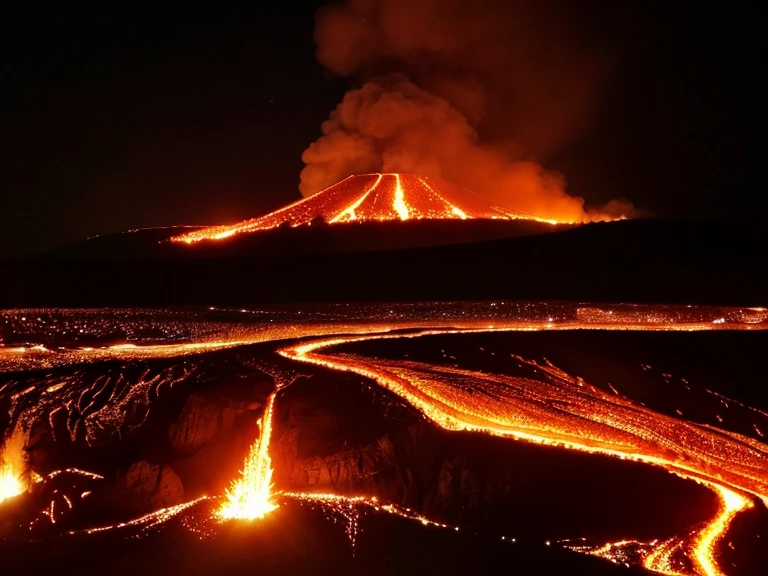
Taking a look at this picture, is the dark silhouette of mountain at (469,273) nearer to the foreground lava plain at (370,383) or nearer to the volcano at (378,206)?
the foreground lava plain at (370,383)

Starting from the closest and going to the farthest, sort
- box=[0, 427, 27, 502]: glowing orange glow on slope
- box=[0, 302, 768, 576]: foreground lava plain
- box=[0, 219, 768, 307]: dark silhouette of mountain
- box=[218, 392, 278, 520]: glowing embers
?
box=[0, 302, 768, 576]: foreground lava plain < box=[218, 392, 278, 520]: glowing embers < box=[0, 427, 27, 502]: glowing orange glow on slope < box=[0, 219, 768, 307]: dark silhouette of mountain

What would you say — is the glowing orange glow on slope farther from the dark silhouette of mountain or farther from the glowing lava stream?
the dark silhouette of mountain

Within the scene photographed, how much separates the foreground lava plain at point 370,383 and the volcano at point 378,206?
1147 centimetres

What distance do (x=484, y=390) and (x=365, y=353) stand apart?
1969 millimetres

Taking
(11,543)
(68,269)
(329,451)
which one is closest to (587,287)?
(329,451)

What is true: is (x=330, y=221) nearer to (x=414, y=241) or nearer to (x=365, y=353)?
(x=414, y=241)

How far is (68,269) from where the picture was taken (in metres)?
16.2

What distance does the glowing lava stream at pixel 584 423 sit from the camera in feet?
22.1

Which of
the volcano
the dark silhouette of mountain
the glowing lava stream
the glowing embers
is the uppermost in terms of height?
the volcano

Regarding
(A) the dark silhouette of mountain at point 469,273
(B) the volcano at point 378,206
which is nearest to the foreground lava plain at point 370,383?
(A) the dark silhouette of mountain at point 469,273

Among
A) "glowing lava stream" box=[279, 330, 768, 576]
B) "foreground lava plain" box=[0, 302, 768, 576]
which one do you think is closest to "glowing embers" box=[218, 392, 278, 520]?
"foreground lava plain" box=[0, 302, 768, 576]

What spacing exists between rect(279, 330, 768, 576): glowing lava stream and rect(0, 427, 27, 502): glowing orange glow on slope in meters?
3.32

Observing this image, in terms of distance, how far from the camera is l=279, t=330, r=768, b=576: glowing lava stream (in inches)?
265

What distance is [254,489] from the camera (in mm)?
6273
